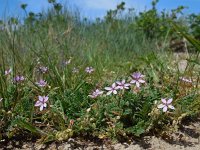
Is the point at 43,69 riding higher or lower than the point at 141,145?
higher

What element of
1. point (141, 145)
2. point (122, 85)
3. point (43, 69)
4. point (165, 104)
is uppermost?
point (43, 69)

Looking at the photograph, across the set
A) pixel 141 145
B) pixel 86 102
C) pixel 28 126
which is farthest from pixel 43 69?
pixel 141 145

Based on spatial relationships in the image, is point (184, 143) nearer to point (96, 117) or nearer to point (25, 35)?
point (96, 117)

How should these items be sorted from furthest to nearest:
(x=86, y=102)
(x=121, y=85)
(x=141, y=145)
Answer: (x=86, y=102), (x=121, y=85), (x=141, y=145)

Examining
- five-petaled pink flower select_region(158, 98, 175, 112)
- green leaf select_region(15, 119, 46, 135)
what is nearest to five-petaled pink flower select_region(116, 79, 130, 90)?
five-petaled pink flower select_region(158, 98, 175, 112)

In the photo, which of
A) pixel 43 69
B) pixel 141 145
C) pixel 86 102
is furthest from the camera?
pixel 43 69

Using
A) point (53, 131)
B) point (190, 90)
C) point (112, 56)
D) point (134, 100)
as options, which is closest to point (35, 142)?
point (53, 131)

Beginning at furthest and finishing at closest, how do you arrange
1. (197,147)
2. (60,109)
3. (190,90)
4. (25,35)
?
(25,35)
(190,90)
(60,109)
(197,147)

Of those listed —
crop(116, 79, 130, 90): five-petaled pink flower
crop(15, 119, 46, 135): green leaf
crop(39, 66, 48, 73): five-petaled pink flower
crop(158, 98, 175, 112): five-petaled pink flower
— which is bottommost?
crop(15, 119, 46, 135): green leaf

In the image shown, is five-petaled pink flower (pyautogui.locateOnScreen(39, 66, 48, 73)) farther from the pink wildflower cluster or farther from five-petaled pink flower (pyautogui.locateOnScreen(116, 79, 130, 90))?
five-petaled pink flower (pyautogui.locateOnScreen(116, 79, 130, 90))

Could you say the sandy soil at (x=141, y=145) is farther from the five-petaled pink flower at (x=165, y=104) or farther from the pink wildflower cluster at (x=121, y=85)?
the pink wildflower cluster at (x=121, y=85)

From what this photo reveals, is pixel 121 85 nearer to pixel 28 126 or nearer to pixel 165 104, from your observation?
pixel 165 104
